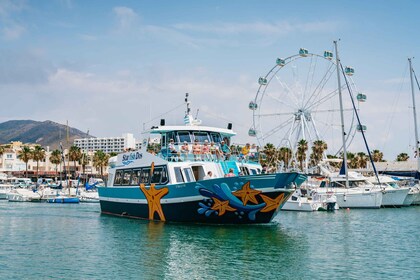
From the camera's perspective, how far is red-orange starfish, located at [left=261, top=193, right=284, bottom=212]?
91.0 feet

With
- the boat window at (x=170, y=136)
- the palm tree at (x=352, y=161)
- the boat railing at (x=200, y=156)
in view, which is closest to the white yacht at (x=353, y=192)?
the boat railing at (x=200, y=156)

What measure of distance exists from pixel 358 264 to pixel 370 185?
122 ft

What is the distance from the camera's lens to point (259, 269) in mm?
18359

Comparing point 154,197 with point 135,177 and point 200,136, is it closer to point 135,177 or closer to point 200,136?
point 135,177

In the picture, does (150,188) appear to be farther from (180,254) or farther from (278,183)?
(180,254)

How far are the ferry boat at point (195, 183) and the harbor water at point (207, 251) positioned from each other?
0.95 m

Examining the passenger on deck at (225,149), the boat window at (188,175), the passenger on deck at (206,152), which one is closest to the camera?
the boat window at (188,175)

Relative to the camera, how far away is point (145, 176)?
32656 millimetres

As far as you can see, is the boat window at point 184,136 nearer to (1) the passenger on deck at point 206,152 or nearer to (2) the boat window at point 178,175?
(1) the passenger on deck at point 206,152

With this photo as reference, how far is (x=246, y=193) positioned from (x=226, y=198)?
113cm

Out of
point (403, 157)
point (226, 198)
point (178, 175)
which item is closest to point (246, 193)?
point (226, 198)

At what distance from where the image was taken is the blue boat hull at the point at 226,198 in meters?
27.1

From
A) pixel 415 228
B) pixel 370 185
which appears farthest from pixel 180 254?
A: pixel 370 185

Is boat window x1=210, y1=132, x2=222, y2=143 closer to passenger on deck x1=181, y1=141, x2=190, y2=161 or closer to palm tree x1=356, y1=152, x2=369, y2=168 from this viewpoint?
passenger on deck x1=181, y1=141, x2=190, y2=161
